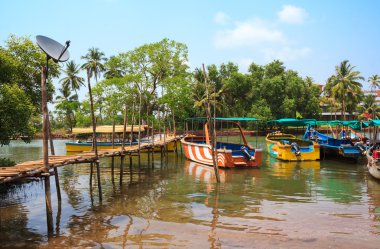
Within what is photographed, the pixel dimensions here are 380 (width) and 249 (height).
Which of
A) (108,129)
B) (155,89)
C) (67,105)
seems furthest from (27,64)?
(67,105)

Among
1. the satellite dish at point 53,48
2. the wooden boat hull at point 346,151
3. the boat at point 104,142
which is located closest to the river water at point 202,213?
the wooden boat hull at point 346,151

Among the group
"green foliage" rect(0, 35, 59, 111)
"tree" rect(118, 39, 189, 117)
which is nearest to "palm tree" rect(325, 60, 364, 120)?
"tree" rect(118, 39, 189, 117)

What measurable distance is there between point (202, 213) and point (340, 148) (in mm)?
13346

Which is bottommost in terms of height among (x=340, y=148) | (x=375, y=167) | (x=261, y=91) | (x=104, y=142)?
(x=375, y=167)

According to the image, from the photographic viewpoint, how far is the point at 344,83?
49438mm

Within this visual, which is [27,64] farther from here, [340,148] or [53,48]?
[340,148]

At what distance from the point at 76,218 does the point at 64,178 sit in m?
7.85

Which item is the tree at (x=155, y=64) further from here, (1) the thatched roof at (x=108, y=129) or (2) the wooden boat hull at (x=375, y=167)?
(2) the wooden boat hull at (x=375, y=167)

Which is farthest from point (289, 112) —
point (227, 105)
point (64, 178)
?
point (64, 178)

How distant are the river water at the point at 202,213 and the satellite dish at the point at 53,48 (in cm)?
438

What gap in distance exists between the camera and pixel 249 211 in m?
10.1

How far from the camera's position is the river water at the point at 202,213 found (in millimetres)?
7863

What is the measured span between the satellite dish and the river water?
4.38m

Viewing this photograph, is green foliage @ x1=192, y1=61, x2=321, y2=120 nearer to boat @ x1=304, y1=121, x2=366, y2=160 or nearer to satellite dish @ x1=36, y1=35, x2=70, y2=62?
boat @ x1=304, y1=121, x2=366, y2=160
